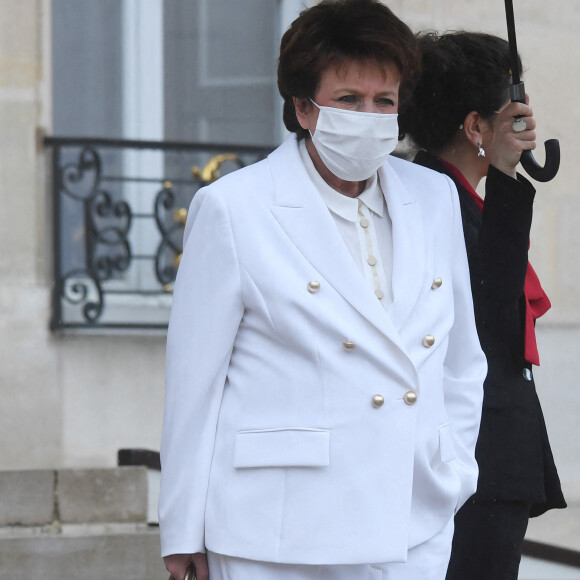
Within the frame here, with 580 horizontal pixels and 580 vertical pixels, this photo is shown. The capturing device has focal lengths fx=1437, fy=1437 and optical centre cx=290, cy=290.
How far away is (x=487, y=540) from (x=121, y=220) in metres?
3.90

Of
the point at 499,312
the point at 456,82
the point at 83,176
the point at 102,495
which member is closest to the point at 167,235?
the point at 83,176

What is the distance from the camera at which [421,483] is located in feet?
8.79

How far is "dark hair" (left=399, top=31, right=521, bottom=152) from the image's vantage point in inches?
126

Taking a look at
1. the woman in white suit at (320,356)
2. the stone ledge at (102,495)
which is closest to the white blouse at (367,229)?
the woman in white suit at (320,356)

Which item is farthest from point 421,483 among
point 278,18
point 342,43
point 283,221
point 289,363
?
point 278,18

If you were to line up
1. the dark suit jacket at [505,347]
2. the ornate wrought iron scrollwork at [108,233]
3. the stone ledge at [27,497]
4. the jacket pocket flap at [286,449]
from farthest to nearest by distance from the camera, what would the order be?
the ornate wrought iron scrollwork at [108,233]
the stone ledge at [27,497]
the dark suit jacket at [505,347]
the jacket pocket flap at [286,449]

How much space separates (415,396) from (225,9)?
4875mm

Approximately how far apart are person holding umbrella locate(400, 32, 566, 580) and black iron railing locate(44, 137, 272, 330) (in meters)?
3.41

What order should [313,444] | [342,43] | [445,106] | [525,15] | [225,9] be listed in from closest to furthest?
[313,444]
[342,43]
[445,106]
[525,15]
[225,9]

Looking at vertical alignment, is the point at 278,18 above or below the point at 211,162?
above

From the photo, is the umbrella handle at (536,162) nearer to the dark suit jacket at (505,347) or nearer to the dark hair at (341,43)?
the dark suit jacket at (505,347)

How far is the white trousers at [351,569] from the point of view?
2572 millimetres

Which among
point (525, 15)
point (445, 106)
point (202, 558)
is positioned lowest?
point (202, 558)

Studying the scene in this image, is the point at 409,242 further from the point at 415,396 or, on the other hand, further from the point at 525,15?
the point at 525,15
